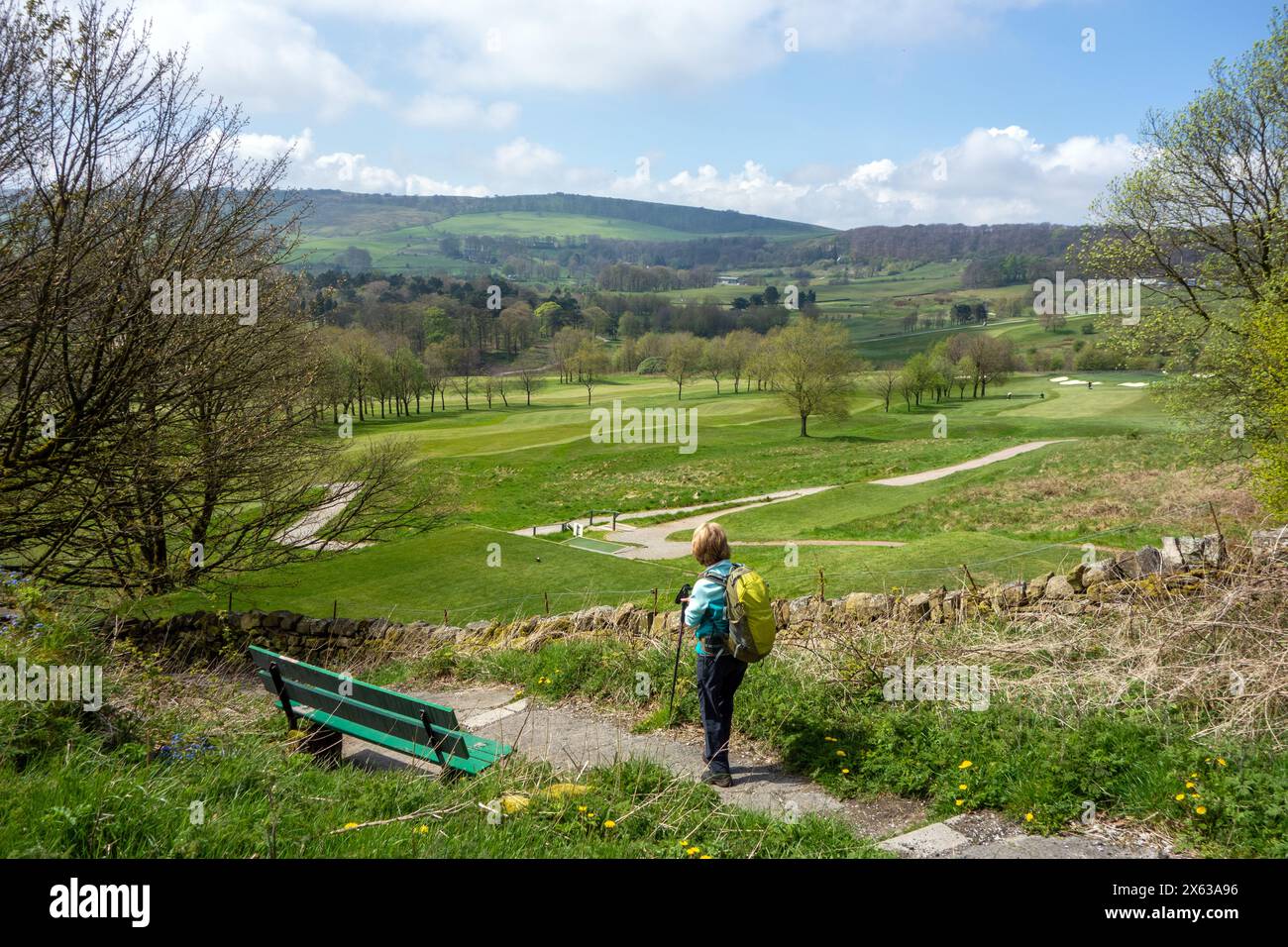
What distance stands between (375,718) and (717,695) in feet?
9.72

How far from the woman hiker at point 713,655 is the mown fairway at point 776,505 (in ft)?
22.3

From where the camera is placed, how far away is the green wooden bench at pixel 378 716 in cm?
647

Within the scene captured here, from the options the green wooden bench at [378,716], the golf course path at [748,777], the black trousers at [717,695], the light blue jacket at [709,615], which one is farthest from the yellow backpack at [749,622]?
the green wooden bench at [378,716]

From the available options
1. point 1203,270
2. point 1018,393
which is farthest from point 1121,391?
point 1203,270

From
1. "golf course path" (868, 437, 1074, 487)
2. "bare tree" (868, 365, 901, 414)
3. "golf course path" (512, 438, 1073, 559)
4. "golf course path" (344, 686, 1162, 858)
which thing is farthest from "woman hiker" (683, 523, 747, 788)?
"bare tree" (868, 365, 901, 414)

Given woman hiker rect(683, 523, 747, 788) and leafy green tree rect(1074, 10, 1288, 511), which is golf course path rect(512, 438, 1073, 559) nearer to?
leafy green tree rect(1074, 10, 1288, 511)

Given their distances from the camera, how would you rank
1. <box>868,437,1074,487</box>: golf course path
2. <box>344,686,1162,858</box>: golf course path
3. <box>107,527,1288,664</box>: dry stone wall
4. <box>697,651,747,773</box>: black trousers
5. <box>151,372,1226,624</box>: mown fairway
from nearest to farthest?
<box>344,686,1162,858</box>: golf course path
<box>697,651,747,773</box>: black trousers
<box>107,527,1288,664</box>: dry stone wall
<box>151,372,1226,624</box>: mown fairway
<box>868,437,1074,487</box>: golf course path

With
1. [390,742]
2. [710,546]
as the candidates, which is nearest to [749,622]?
[710,546]

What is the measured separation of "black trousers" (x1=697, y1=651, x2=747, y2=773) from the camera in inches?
268

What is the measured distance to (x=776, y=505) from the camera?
39.0 m

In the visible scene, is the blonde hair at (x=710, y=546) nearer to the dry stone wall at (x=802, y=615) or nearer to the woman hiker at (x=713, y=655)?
the woman hiker at (x=713, y=655)

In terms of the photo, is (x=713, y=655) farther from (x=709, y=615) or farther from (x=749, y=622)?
(x=749, y=622)
